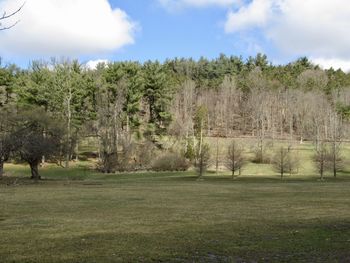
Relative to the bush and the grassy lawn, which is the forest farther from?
the grassy lawn

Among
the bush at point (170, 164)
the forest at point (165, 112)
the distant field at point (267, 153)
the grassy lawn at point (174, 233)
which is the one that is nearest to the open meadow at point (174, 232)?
the grassy lawn at point (174, 233)

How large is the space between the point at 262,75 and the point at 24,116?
94.2 meters

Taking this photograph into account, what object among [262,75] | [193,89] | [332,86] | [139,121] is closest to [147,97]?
[139,121]

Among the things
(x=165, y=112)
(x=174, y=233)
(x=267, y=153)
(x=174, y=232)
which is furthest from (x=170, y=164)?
(x=174, y=233)

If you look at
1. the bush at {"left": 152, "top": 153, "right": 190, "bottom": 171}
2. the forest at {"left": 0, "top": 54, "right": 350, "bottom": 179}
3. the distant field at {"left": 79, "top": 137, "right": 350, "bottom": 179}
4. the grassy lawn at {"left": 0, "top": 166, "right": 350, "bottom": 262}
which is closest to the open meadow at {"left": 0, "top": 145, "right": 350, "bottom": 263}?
the grassy lawn at {"left": 0, "top": 166, "right": 350, "bottom": 262}

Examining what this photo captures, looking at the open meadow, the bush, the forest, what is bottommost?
the open meadow

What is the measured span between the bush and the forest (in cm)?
16

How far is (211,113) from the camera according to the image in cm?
12975

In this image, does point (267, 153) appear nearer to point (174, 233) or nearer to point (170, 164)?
point (170, 164)

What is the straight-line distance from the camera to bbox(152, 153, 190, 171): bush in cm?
7469

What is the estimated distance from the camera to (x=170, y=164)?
245 ft

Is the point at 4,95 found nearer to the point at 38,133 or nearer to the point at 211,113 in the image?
the point at 38,133

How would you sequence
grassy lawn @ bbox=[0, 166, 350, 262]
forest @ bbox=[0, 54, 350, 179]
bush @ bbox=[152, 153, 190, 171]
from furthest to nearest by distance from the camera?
bush @ bbox=[152, 153, 190, 171]
forest @ bbox=[0, 54, 350, 179]
grassy lawn @ bbox=[0, 166, 350, 262]

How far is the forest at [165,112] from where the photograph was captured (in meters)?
62.5
